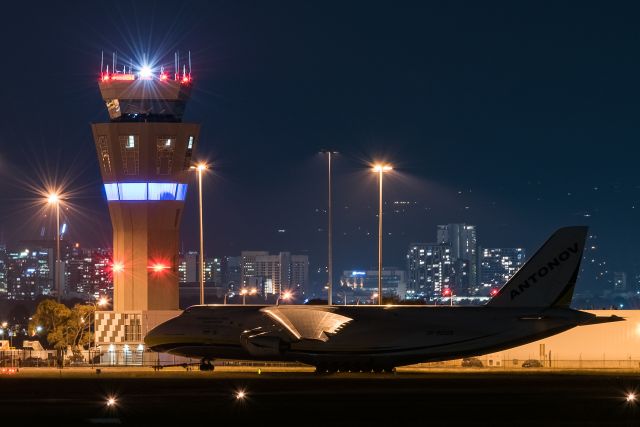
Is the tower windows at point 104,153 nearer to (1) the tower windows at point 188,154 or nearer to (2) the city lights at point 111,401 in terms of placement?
(1) the tower windows at point 188,154

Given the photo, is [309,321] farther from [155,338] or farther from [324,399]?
[324,399]

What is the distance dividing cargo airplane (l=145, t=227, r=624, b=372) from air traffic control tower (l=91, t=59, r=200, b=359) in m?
39.4

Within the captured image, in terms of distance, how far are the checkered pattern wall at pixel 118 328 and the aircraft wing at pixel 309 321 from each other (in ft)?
134

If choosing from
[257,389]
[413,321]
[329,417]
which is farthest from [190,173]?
[329,417]

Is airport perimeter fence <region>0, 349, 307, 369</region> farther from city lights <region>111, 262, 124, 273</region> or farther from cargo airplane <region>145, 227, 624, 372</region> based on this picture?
cargo airplane <region>145, 227, 624, 372</region>

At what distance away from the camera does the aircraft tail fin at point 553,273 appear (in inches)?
2960

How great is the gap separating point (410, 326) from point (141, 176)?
4957 centimetres

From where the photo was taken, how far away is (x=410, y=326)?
7662 centimetres

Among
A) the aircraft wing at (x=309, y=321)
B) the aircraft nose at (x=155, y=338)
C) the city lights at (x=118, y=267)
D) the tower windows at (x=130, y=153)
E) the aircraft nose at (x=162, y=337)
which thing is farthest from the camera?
the city lights at (x=118, y=267)

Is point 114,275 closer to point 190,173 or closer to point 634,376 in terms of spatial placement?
point 190,173

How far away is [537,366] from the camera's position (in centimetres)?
9362

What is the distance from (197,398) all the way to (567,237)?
27.9 metres

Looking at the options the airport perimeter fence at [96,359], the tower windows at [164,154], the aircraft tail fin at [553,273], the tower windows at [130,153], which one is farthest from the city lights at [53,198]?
the aircraft tail fin at [553,273]

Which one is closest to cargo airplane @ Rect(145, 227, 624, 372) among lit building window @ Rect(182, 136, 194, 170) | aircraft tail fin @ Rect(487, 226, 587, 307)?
aircraft tail fin @ Rect(487, 226, 587, 307)
